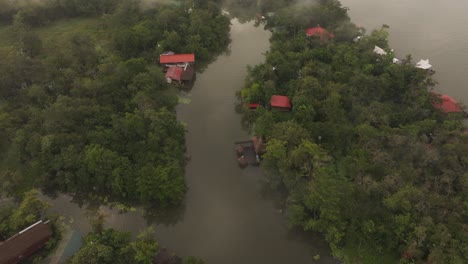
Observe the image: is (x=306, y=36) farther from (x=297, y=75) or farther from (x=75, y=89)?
(x=75, y=89)

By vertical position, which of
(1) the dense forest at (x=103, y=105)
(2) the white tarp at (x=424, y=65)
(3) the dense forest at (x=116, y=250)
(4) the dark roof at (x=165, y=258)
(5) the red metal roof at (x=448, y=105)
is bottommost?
(4) the dark roof at (x=165, y=258)

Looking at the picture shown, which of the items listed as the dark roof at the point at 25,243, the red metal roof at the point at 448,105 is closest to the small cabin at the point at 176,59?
the dark roof at the point at 25,243

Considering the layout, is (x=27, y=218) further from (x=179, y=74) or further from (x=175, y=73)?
(x=179, y=74)

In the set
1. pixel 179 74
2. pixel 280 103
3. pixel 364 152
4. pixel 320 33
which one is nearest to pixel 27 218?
pixel 179 74

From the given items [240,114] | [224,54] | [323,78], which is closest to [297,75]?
[323,78]

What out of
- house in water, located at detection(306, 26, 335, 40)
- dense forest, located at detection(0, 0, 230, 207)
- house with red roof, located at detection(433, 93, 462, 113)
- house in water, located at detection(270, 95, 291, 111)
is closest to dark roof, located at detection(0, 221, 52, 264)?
dense forest, located at detection(0, 0, 230, 207)

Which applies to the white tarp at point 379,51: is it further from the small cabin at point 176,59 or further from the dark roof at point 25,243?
the dark roof at point 25,243
